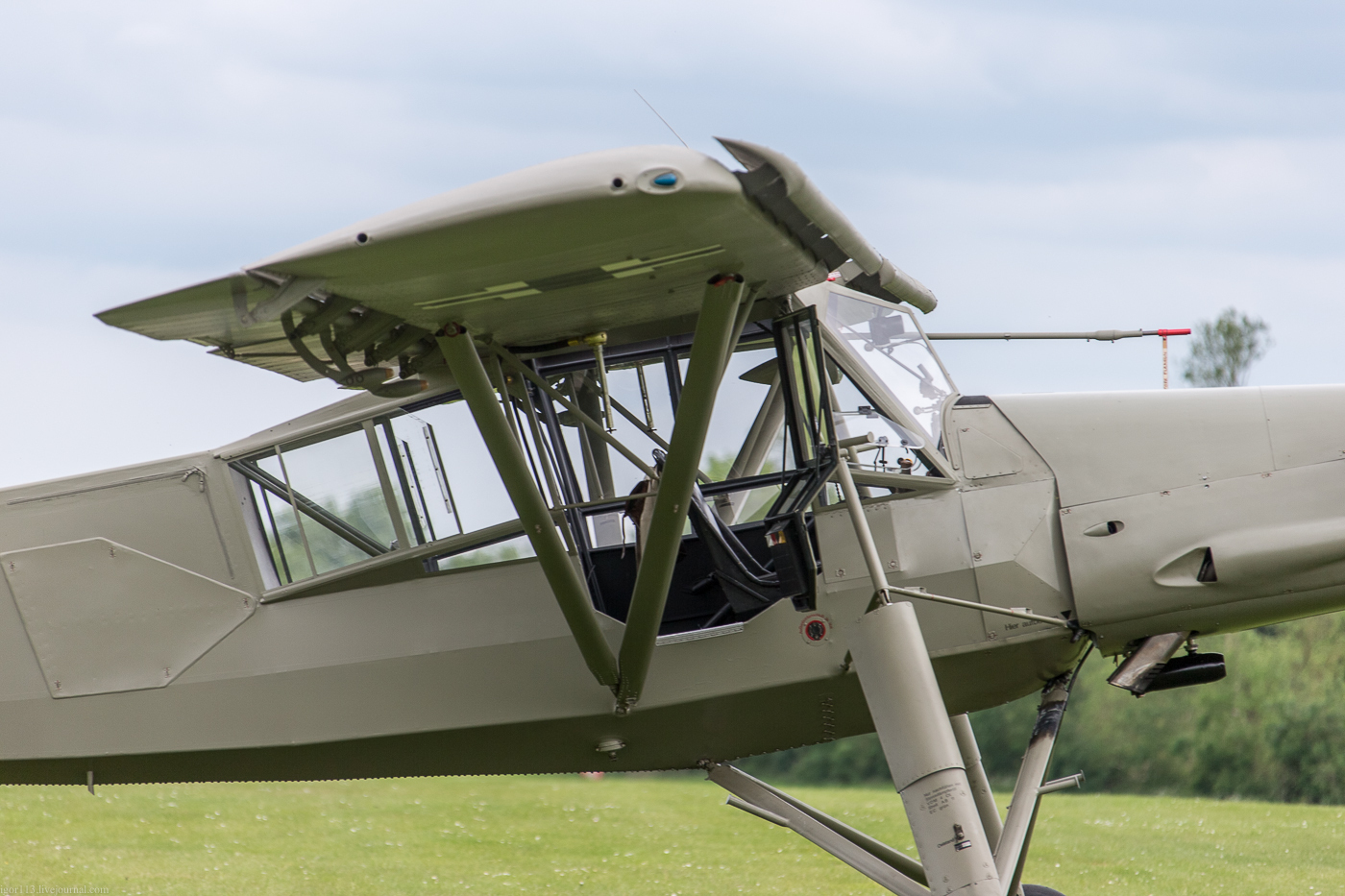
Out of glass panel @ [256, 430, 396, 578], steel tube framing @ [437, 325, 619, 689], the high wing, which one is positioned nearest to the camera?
the high wing

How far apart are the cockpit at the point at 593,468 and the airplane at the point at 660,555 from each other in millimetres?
18

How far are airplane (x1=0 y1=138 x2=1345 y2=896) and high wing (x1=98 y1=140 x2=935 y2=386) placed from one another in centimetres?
6

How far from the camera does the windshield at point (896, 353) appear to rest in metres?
6.44

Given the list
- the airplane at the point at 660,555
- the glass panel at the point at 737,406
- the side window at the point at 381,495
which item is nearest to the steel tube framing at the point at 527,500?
the airplane at the point at 660,555

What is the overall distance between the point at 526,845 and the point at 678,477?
10.4 meters

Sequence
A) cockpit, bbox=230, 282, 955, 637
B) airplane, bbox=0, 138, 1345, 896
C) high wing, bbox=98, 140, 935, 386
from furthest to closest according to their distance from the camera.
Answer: cockpit, bbox=230, 282, 955, 637 → airplane, bbox=0, 138, 1345, 896 → high wing, bbox=98, 140, 935, 386

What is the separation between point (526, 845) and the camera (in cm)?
1455

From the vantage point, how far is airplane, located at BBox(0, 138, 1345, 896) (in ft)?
18.1

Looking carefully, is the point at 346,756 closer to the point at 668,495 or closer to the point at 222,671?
the point at 222,671

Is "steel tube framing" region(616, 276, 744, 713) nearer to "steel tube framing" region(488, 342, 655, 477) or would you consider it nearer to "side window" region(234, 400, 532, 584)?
"steel tube framing" region(488, 342, 655, 477)

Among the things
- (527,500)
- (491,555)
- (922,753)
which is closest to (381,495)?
(491,555)

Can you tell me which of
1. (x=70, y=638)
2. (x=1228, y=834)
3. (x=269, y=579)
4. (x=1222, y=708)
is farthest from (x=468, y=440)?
(x=1222, y=708)

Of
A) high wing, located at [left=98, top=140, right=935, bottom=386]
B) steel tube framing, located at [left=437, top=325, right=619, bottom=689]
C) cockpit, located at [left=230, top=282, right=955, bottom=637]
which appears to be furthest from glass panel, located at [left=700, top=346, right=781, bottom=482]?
steel tube framing, located at [left=437, top=325, right=619, bottom=689]

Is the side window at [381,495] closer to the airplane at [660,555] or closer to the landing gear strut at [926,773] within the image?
the airplane at [660,555]
